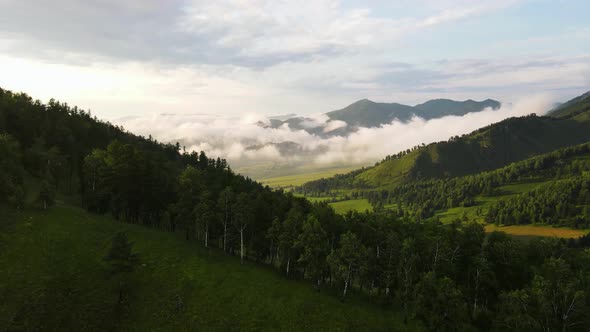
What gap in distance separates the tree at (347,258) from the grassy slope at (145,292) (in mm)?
6473

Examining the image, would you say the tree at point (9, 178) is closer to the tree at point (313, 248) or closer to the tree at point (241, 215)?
the tree at point (241, 215)

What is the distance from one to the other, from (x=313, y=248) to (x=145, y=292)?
33.7 metres

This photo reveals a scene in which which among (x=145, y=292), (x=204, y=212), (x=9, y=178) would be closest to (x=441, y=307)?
(x=145, y=292)

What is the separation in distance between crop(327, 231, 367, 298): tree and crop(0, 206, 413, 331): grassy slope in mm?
6473

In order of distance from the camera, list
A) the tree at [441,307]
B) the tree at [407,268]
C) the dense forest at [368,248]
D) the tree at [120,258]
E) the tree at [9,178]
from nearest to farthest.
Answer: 1. the tree at [441,307]
2. the tree at [120,258]
3. the dense forest at [368,248]
4. the tree at [407,268]
5. the tree at [9,178]

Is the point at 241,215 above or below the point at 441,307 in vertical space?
above

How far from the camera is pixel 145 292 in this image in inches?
2319

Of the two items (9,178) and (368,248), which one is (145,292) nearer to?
(368,248)

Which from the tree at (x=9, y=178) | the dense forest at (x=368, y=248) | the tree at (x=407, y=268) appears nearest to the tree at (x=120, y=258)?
the dense forest at (x=368, y=248)

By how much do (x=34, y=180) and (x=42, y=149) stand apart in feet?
75.8

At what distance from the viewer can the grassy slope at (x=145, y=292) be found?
51219 millimetres

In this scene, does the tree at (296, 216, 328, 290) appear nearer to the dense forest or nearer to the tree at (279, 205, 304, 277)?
the dense forest

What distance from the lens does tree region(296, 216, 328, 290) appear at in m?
69.8

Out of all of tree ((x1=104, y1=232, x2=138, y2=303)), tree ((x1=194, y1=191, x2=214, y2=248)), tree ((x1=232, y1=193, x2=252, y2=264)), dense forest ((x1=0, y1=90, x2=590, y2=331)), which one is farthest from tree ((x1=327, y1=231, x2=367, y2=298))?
tree ((x1=104, y1=232, x2=138, y2=303))
